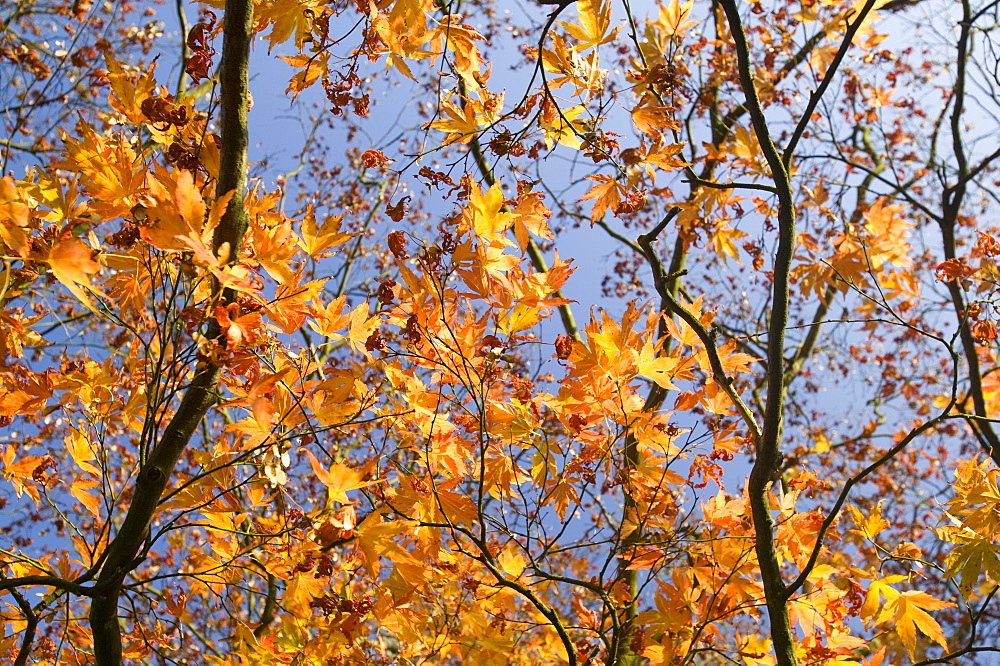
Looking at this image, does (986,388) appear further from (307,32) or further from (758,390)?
(307,32)

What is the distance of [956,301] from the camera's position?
160 inches

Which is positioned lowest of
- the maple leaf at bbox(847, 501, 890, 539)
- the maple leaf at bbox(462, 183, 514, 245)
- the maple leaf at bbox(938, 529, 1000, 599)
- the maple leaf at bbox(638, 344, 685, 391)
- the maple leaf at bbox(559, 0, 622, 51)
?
the maple leaf at bbox(938, 529, 1000, 599)

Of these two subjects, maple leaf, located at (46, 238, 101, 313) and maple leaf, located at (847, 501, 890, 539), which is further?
maple leaf, located at (847, 501, 890, 539)

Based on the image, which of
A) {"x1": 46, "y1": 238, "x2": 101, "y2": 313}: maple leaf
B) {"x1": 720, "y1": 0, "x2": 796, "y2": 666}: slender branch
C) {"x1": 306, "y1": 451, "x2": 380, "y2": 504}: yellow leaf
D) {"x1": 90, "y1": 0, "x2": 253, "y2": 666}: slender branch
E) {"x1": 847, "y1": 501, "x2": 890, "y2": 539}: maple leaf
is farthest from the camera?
{"x1": 847, "y1": 501, "x2": 890, "y2": 539}: maple leaf

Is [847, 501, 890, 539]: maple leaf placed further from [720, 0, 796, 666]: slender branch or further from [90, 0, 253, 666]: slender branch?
[90, 0, 253, 666]: slender branch

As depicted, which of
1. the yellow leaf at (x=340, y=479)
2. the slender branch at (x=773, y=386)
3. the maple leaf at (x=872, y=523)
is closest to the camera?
the yellow leaf at (x=340, y=479)

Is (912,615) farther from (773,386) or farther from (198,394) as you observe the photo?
(198,394)


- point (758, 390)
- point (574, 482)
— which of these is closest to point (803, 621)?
point (574, 482)

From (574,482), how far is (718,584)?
60cm

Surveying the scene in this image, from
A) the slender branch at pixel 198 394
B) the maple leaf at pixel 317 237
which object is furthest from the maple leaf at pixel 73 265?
the maple leaf at pixel 317 237

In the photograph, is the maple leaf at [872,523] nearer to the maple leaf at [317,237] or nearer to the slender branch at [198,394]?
the maple leaf at [317,237]

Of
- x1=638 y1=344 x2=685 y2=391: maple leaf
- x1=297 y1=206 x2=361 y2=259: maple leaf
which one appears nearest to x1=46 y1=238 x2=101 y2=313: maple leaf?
x1=297 y1=206 x2=361 y2=259: maple leaf

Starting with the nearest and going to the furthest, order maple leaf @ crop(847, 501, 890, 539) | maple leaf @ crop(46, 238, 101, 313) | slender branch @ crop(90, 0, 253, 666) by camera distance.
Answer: maple leaf @ crop(46, 238, 101, 313) → slender branch @ crop(90, 0, 253, 666) → maple leaf @ crop(847, 501, 890, 539)

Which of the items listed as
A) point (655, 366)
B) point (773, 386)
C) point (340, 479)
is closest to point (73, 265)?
point (340, 479)
